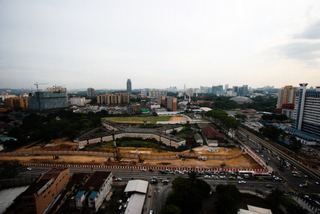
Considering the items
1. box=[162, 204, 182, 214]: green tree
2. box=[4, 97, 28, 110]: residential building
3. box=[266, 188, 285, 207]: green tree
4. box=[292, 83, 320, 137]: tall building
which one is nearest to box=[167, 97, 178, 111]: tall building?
box=[292, 83, 320, 137]: tall building

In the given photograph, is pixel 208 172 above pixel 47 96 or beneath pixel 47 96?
beneath

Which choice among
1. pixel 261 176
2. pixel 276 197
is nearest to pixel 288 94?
pixel 261 176

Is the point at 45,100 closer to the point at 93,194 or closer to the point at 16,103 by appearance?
the point at 16,103

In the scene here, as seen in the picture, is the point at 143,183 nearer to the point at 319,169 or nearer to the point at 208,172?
the point at 208,172

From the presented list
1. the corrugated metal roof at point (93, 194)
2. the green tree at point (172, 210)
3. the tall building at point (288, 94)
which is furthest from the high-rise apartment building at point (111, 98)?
the green tree at point (172, 210)

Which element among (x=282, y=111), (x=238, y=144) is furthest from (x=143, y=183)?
(x=282, y=111)

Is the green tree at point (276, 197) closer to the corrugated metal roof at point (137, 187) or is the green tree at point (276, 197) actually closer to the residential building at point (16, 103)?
the corrugated metal roof at point (137, 187)

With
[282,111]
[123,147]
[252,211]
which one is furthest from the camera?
[282,111]
